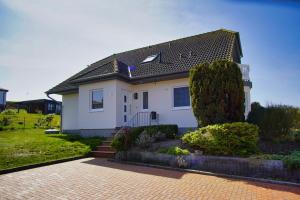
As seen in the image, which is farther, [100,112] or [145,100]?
[145,100]

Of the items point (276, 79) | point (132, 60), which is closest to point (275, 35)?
point (276, 79)

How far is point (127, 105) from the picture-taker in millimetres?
17203

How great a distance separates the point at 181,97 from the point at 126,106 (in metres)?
3.76

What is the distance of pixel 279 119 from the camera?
39.5ft

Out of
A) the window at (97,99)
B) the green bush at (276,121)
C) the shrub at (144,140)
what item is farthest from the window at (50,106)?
the green bush at (276,121)

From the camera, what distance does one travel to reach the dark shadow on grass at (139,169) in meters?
9.22

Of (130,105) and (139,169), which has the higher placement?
(130,105)

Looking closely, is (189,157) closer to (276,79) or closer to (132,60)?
(276,79)

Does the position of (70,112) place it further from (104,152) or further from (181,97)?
(181,97)

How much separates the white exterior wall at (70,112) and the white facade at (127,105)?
2698mm

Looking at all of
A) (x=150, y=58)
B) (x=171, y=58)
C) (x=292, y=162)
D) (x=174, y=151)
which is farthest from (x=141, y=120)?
(x=292, y=162)

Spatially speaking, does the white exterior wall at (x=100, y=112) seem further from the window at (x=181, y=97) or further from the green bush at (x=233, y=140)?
the green bush at (x=233, y=140)

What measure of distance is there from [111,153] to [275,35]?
976 centimetres

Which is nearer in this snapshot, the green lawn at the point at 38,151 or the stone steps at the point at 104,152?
the green lawn at the point at 38,151
